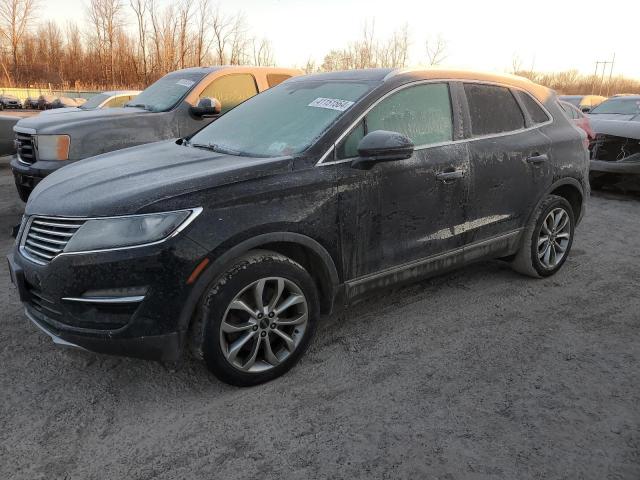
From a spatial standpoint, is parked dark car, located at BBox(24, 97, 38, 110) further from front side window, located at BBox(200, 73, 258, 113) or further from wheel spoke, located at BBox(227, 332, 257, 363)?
wheel spoke, located at BBox(227, 332, 257, 363)

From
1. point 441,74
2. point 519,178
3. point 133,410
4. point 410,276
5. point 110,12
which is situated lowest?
point 133,410

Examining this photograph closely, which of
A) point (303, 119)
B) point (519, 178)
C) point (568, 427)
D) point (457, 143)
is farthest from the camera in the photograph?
point (519, 178)

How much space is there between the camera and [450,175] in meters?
3.56

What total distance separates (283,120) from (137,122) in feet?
10.7

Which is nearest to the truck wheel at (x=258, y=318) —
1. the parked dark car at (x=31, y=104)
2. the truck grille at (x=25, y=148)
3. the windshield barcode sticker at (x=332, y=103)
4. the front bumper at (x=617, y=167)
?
the windshield barcode sticker at (x=332, y=103)

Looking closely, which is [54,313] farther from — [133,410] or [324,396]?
[324,396]

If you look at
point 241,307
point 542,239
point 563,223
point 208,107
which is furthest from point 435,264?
point 208,107

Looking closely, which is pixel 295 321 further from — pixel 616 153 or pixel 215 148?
pixel 616 153

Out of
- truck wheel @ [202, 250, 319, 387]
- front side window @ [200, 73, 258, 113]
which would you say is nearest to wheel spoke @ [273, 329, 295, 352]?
truck wheel @ [202, 250, 319, 387]

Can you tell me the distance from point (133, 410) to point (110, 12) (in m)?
44.6

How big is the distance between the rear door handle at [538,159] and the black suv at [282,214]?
12 mm

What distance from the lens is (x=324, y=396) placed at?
9.32 ft

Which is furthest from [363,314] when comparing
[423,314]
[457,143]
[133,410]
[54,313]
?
[54,313]

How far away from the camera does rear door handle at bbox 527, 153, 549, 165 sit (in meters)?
4.12
